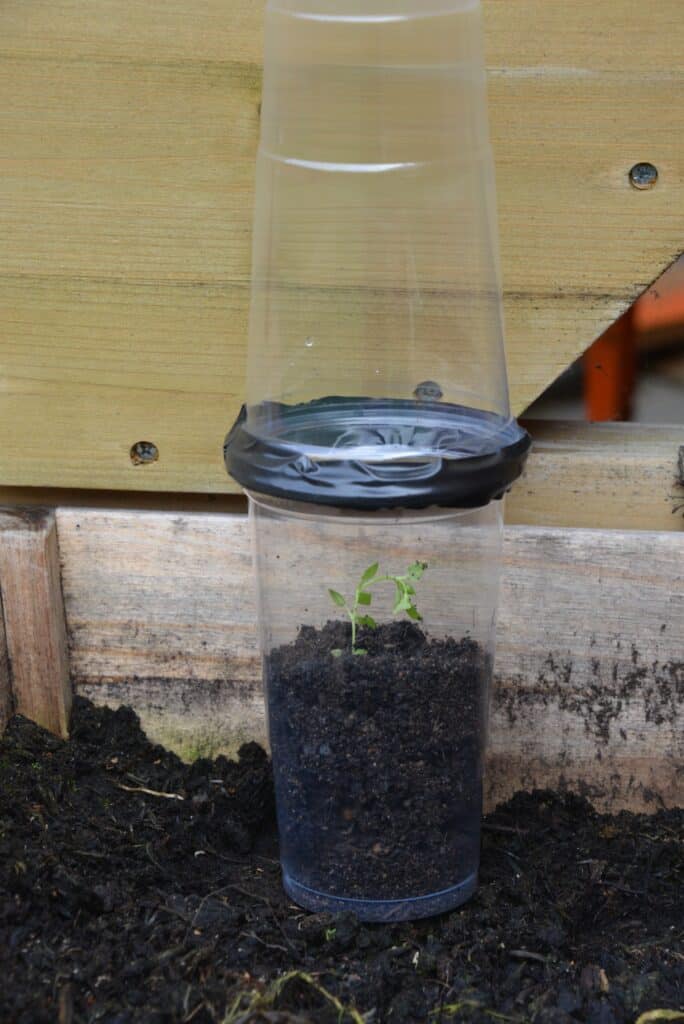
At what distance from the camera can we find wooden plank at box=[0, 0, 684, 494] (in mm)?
1736

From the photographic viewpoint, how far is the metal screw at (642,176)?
5.77 feet

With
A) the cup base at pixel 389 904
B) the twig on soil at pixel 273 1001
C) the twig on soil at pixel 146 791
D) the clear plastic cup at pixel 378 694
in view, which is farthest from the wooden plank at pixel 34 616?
the twig on soil at pixel 273 1001

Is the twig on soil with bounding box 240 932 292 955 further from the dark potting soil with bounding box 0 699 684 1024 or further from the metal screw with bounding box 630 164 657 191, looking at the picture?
the metal screw with bounding box 630 164 657 191

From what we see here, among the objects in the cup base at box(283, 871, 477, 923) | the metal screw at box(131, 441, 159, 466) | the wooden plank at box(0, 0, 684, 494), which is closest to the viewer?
the cup base at box(283, 871, 477, 923)

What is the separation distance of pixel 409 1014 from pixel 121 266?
1108 millimetres

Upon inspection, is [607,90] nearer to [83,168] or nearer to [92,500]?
[83,168]

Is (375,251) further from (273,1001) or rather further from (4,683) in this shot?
(273,1001)

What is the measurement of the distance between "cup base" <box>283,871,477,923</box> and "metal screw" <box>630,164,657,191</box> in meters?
0.99

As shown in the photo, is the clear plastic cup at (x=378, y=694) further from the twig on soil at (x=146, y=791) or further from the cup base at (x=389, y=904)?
the twig on soil at (x=146, y=791)

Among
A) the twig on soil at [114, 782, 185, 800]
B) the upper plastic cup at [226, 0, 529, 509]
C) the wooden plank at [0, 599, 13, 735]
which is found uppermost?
the upper plastic cup at [226, 0, 529, 509]

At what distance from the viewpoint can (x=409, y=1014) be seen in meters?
1.40

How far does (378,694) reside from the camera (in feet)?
5.13

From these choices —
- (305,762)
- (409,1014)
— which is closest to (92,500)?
(305,762)

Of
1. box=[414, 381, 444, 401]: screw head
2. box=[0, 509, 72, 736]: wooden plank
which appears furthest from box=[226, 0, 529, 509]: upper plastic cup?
box=[0, 509, 72, 736]: wooden plank
